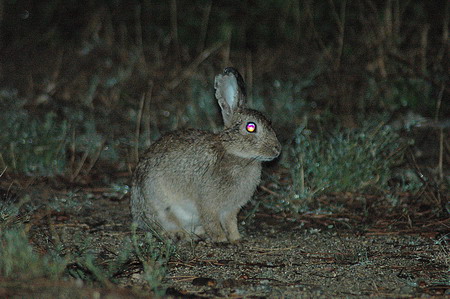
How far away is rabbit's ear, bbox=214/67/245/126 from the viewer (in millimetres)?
5141

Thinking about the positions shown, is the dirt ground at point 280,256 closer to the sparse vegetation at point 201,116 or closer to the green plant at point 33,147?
the sparse vegetation at point 201,116

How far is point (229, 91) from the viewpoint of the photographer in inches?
205

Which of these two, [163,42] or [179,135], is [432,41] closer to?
[163,42]

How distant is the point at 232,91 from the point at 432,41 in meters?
4.67

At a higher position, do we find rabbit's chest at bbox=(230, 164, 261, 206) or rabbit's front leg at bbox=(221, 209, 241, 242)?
rabbit's chest at bbox=(230, 164, 261, 206)

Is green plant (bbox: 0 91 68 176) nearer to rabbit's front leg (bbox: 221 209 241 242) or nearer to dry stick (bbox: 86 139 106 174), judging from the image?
dry stick (bbox: 86 139 106 174)

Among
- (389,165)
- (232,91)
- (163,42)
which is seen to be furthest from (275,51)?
(232,91)

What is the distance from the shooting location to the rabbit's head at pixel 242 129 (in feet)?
16.4

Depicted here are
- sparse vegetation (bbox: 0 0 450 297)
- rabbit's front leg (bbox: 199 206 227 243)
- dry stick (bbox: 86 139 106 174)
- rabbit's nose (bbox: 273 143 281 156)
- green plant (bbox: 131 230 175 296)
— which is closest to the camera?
green plant (bbox: 131 230 175 296)

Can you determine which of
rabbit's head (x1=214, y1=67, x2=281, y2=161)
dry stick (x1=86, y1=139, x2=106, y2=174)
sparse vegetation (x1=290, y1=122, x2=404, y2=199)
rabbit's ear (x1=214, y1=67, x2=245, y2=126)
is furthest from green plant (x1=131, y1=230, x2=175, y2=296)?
dry stick (x1=86, y1=139, x2=106, y2=174)

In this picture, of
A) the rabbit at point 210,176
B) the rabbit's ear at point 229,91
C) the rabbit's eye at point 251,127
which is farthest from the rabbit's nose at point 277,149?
the rabbit's ear at point 229,91

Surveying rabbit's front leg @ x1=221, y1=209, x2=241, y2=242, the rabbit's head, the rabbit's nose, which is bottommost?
rabbit's front leg @ x1=221, y1=209, x2=241, y2=242

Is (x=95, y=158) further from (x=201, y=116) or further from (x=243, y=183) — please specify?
(x=243, y=183)

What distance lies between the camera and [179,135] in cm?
530
